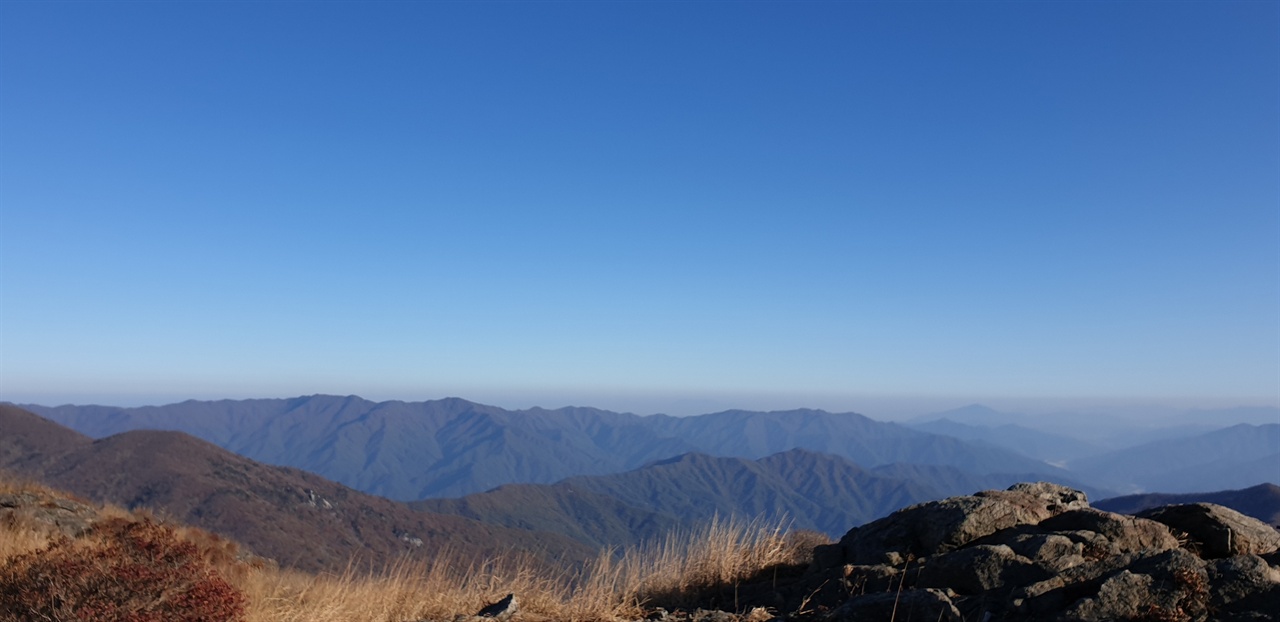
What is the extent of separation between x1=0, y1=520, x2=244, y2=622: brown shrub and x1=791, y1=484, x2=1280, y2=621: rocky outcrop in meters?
4.65

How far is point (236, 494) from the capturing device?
127750mm

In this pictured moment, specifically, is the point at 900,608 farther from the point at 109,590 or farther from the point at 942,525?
the point at 109,590

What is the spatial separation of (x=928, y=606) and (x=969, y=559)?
1.02m

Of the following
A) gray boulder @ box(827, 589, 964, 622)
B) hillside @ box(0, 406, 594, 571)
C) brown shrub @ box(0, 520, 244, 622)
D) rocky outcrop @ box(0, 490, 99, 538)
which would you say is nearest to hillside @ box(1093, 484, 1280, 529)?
gray boulder @ box(827, 589, 964, 622)

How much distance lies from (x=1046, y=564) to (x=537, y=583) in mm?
4688

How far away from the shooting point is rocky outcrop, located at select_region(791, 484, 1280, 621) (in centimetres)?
431

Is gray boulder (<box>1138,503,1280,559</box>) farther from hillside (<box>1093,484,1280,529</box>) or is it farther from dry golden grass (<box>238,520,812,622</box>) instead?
hillside (<box>1093,484,1280,529</box>)

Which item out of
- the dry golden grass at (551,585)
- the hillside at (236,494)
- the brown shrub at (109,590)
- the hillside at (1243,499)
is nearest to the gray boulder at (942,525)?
the dry golden grass at (551,585)

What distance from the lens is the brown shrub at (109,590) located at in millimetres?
5109

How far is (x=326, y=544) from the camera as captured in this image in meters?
114

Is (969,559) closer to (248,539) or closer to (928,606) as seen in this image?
(928,606)

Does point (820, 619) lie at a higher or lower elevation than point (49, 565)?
lower

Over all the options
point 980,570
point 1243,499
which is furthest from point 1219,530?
point 1243,499

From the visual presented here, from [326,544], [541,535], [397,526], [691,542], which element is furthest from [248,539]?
[691,542]
